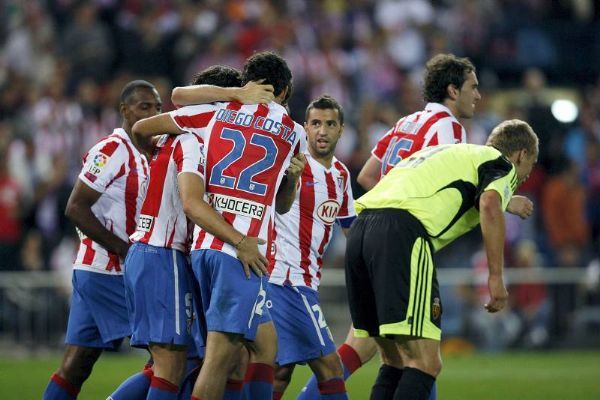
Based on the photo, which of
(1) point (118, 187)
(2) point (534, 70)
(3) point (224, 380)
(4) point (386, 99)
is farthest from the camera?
(2) point (534, 70)

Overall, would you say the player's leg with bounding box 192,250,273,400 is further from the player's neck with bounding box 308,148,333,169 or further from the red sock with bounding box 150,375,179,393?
the player's neck with bounding box 308,148,333,169

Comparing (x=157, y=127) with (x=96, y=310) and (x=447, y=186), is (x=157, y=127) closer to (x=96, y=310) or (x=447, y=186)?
(x=96, y=310)

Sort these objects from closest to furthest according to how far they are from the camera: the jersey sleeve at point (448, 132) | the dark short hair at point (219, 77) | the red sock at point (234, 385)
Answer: the red sock at point (234, 385), the dark short hair at point (219, 77), the jersey sleeve at point (448, 132)

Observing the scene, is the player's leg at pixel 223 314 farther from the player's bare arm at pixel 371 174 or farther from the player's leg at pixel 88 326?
the player's bare arm at pixel 371 174

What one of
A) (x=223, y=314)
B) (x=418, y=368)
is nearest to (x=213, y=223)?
(x=223, y=314)

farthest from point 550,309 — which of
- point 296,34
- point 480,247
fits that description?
point 296,34

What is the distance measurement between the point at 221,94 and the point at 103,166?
1.49 metres

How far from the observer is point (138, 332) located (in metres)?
7.81

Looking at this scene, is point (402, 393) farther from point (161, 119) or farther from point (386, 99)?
point (386, 99)

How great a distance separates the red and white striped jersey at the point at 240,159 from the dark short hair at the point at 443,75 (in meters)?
2.08

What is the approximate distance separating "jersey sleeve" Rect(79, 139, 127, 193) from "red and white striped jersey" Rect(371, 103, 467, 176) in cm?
209

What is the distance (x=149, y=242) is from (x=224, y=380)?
1.08 m

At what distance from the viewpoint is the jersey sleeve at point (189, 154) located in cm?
764

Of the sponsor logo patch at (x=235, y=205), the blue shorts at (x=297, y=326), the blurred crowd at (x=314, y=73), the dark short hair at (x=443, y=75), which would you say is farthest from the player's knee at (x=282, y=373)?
the blurred crowd at (x=314, y=73)
